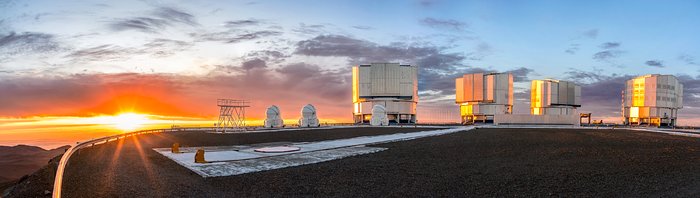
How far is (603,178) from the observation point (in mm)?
11172

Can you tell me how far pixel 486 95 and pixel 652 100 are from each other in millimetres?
27803

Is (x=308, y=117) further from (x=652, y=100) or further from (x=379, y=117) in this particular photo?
(x=652, y=100)

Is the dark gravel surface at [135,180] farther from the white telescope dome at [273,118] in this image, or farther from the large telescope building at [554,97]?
the large telescope building at [554,97]

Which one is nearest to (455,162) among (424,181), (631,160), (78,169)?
(424,181)

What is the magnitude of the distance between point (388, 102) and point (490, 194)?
60.5m

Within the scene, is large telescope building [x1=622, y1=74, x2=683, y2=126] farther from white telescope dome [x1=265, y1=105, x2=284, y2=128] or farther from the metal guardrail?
the metal guardrail

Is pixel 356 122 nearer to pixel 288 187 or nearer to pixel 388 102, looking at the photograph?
pixel 388 102

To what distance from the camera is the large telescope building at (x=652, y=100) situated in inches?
2655

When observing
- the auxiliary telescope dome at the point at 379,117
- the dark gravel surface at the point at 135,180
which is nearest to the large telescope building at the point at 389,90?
the auxiliary telescope dome at the point at 379,117

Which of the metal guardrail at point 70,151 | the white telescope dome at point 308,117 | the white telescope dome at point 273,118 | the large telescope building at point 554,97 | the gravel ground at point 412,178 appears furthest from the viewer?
the large telescope building at point 554,97

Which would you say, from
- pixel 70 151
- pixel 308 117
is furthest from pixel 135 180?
pixel 308 117

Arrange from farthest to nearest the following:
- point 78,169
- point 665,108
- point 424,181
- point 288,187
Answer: point 665,108 → point 78,169 → point 424,181 → point 288,187

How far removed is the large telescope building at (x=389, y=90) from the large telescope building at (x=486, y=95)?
38.2 feet

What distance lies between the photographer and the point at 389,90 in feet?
225
